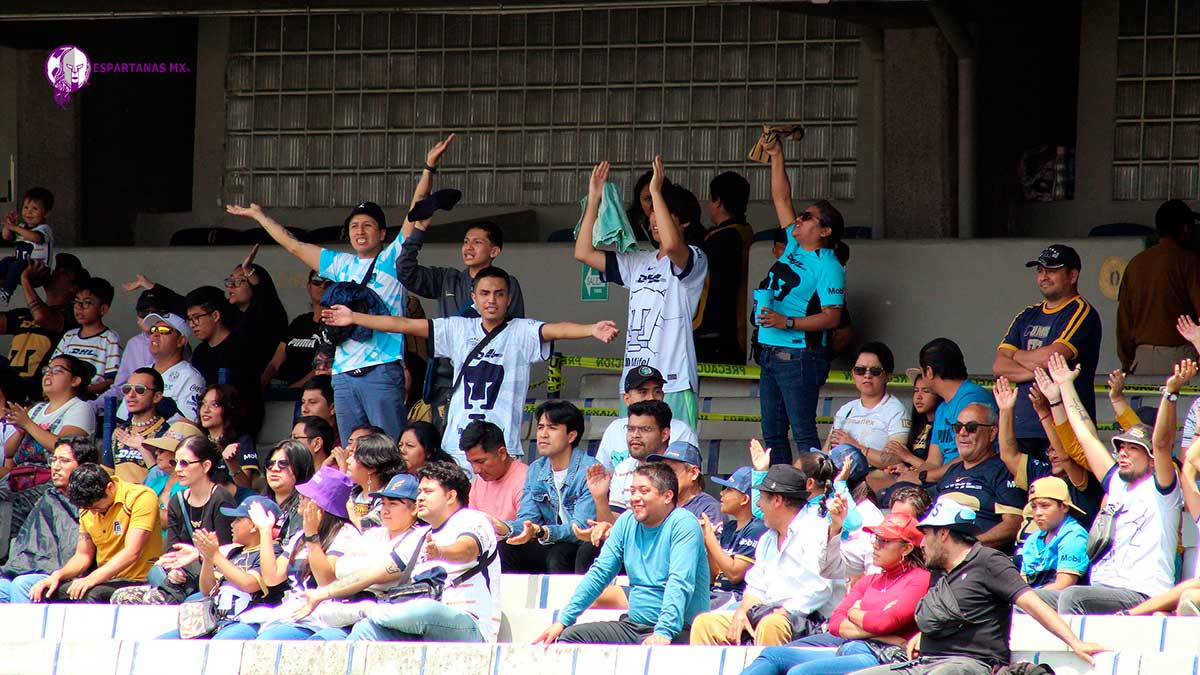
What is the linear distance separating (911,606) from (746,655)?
24.9 inches

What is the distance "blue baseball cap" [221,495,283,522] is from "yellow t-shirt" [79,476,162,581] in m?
0.61

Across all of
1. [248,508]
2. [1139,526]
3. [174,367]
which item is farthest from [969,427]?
[174,367]

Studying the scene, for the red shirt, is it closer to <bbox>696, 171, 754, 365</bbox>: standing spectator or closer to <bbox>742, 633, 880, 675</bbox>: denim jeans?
<bbox>742, 633, 880, 675</bbox>: denim jeans

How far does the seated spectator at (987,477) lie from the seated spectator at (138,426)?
447 cm

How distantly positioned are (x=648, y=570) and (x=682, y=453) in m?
1.03

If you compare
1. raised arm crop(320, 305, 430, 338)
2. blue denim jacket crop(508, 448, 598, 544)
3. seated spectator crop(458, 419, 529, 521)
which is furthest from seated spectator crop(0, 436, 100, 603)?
blue denim jacket crop(508, 448, 598, 544)

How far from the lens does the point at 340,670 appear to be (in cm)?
704

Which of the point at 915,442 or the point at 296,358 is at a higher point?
the point at 296,358

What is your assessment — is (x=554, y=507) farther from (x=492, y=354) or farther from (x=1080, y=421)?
(x=1080, y=421)

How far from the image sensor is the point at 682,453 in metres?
8.21

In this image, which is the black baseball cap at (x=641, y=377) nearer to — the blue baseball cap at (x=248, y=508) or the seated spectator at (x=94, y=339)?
the blue baseball cap at (x=248, y=508)

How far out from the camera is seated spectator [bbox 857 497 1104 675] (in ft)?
20.3

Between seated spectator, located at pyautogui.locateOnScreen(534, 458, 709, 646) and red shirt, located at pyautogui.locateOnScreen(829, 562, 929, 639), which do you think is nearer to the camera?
red shirt, located at pyautogui.locateOnScreen(829, 562, 929, 639)

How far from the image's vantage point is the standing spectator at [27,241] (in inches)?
506
